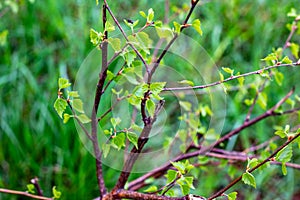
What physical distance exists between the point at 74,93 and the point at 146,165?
440 mm

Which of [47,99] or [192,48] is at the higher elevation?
[192,48]

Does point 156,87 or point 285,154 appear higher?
point 156,87

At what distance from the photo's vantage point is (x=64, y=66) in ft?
8.03

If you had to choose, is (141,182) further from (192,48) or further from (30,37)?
(30,37)

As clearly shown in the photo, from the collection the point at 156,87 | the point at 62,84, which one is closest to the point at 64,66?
the point at 62,84

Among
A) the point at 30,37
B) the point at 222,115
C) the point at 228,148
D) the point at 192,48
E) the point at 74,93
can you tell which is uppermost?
the point at 30,37

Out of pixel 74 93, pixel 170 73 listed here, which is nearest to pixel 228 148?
pixel 170 73

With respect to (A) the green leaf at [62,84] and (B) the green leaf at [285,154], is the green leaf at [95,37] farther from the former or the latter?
(B) the green leaf at [285,154]

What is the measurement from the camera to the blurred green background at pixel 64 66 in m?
2.02

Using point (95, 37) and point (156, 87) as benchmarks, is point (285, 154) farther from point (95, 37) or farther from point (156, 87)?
point (95, 37)

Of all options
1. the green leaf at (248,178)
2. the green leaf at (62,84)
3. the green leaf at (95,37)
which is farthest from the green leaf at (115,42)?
the green leaf at (248,178)

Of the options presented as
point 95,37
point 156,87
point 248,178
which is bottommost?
point 248,178

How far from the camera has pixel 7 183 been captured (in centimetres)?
199

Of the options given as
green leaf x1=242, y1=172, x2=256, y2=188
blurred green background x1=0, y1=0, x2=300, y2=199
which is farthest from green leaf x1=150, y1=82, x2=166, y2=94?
blurred green background x1=0, y1=0, x2=300, y2=199
